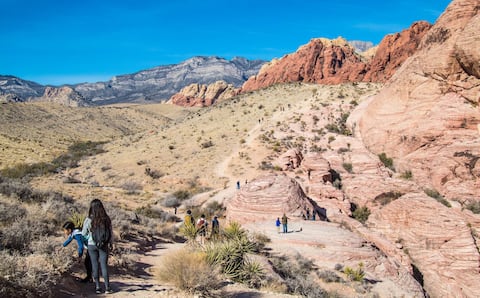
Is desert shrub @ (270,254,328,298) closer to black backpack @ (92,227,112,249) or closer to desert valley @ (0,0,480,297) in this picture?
desert valley @ (0,0,480,297)

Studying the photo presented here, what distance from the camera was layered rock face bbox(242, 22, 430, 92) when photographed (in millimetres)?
45094

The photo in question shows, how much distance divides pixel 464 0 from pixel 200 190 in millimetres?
23439

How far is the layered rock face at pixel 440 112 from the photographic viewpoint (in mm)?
20062

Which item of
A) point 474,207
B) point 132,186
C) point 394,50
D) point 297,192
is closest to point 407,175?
point 474,207

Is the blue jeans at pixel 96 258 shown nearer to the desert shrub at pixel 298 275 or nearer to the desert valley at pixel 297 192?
the desert valley at pixel 297 192

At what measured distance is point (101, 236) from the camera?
6.02 meters

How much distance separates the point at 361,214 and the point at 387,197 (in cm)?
172

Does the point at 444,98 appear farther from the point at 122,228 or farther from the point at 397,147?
the point at 122,228

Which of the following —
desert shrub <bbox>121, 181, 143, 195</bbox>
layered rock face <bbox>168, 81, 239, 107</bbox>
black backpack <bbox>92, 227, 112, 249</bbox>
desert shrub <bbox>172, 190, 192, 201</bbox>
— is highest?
layered rock face <bbox>168, 81, 239, 107</bbox>

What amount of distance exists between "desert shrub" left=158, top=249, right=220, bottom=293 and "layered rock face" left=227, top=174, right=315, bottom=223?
10.1 meters

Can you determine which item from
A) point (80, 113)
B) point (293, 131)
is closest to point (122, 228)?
point (293, 131)

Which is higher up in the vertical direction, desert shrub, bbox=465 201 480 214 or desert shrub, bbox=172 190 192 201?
desert shrub, bbox=172 190 192 201

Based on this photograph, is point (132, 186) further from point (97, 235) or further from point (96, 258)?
point (97, 235)

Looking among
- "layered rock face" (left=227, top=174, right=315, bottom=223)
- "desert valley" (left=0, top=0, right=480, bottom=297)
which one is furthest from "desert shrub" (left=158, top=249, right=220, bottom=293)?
"layered rock face" (left=227, top=174, right=315, bottom=223)
